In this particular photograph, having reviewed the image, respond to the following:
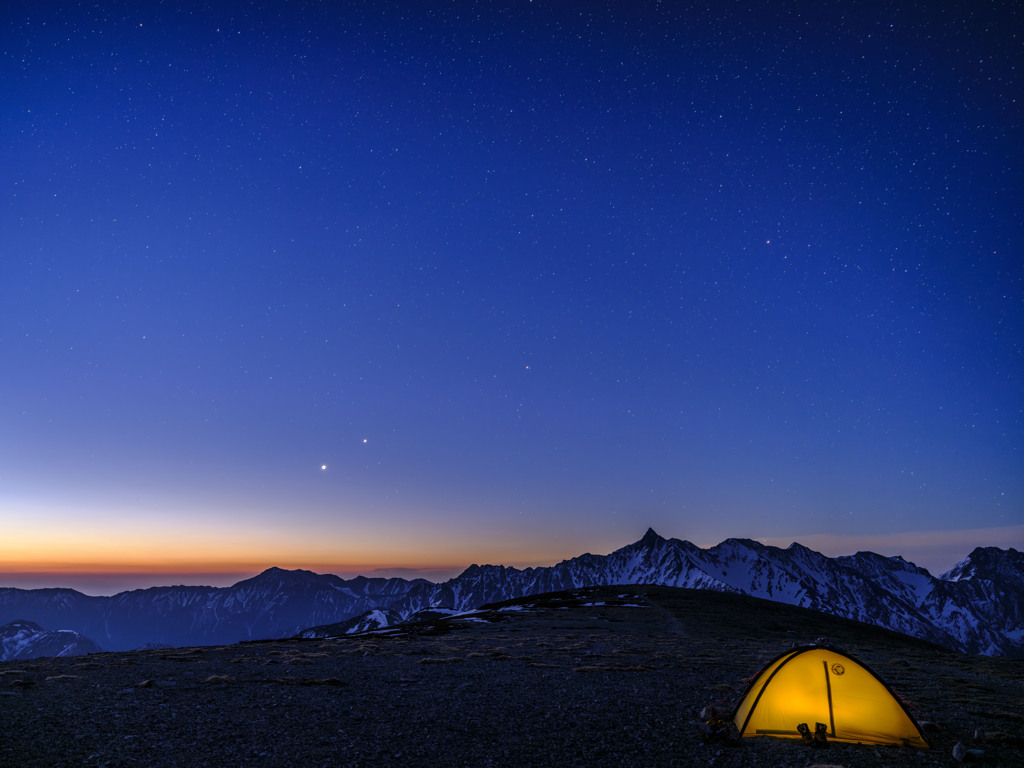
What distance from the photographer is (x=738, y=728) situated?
50.5 feet

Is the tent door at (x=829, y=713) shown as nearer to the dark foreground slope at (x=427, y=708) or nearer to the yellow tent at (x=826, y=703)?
the yellow tent at (x=826, y=703)

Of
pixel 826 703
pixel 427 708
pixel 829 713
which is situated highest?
pixel 826 703

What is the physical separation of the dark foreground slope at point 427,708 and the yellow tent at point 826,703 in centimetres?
66

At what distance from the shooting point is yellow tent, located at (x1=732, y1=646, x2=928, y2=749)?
1462 cm

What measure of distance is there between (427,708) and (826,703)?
12.7m

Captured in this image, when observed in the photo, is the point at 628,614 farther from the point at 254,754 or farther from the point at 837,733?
the point at 254,754

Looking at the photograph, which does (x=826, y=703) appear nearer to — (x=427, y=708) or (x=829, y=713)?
(x=829, y=713)

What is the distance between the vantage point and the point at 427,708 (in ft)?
60.2

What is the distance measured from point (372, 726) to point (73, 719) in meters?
8.79

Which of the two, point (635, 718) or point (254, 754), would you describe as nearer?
point (254, 754)

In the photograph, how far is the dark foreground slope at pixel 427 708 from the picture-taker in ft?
43.3

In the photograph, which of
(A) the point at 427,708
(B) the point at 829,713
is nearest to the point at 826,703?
(B) the point at 829,713

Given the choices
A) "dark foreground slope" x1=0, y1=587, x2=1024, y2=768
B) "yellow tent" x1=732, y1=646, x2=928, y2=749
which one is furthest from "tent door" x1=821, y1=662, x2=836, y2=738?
"dark foreground slope" x1=0, y1=587, x2=1024, y2=768

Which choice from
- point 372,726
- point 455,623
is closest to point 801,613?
point 455,623
